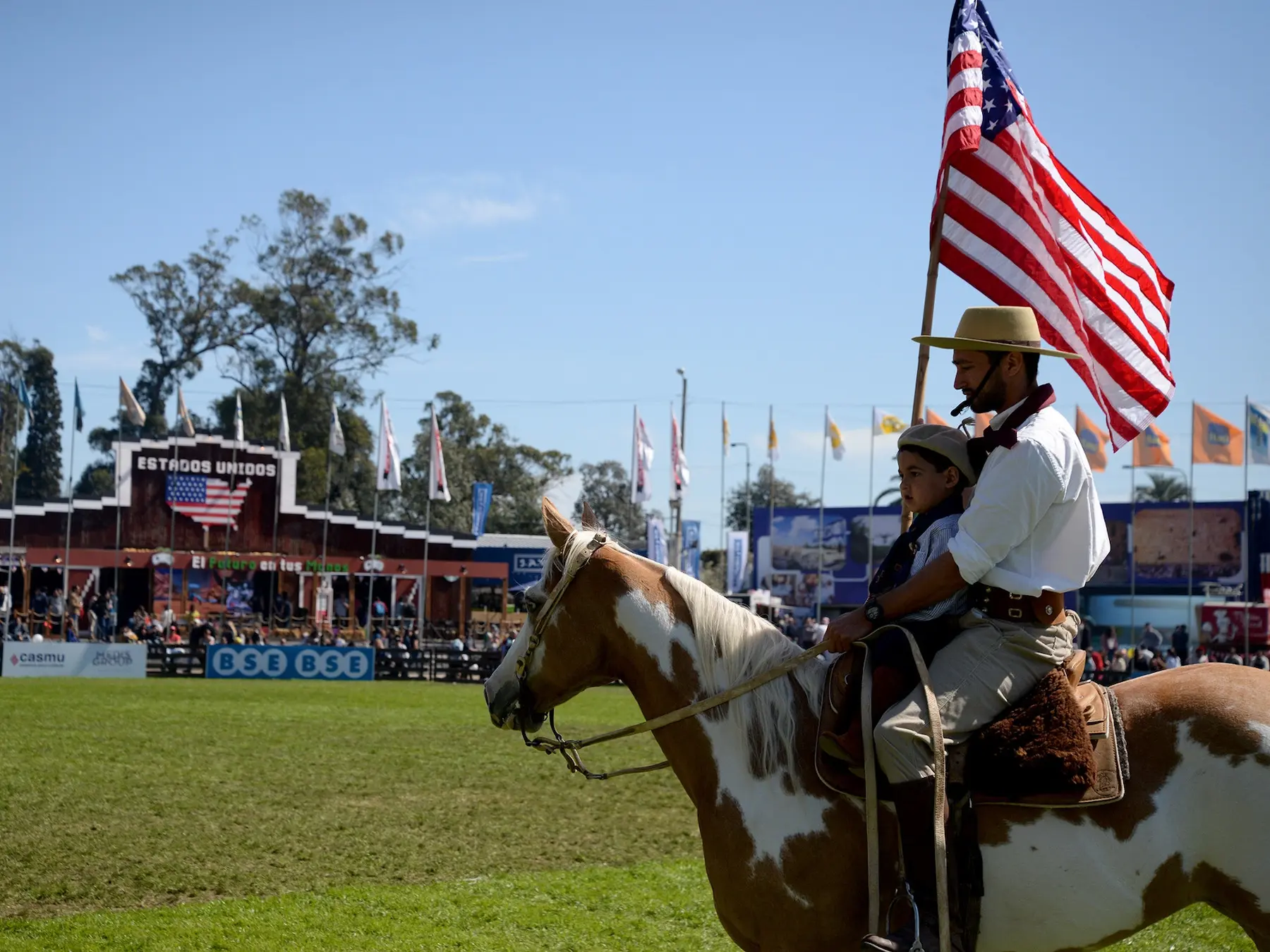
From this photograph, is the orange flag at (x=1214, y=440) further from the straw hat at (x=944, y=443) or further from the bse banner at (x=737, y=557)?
the straw hat at (x=944, y=443)

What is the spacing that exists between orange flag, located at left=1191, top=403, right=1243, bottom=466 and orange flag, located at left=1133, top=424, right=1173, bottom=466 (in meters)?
1.25

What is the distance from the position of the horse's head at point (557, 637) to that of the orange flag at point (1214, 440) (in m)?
41.4

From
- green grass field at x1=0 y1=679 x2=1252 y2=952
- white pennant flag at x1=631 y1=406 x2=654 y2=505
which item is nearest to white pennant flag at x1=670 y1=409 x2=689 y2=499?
white pennant flag at x1=631 y1=406 x2=654 y2=505

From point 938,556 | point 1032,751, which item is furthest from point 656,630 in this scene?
point 1032,751

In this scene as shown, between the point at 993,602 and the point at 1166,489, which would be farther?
the point at 1166,489

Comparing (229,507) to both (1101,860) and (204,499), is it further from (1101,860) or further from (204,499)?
(1101,860)

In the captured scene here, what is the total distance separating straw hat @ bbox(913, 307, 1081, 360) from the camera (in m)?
4.30

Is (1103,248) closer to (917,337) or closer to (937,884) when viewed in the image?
(917,337)

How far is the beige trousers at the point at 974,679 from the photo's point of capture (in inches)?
157

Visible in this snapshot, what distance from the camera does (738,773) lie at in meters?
4.34

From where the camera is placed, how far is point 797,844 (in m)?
4.15

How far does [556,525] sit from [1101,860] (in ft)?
7.64

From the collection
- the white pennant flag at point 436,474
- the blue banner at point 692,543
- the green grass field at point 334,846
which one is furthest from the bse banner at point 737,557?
the green grass field at point 334,846

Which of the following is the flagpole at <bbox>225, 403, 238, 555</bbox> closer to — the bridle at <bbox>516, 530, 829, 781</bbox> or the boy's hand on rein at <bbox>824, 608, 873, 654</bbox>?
the bridle at <bbox>516, 530, 829, 781</bbox>
